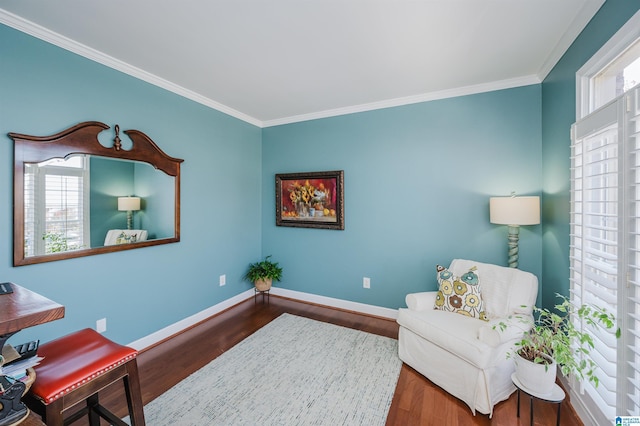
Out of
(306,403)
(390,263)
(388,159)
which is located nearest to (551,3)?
(388,159)

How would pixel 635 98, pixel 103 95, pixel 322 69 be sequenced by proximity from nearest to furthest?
pixel 635 98 → pixel 103 95 → pixel 322 69

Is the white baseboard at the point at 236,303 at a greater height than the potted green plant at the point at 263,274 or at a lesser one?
lesser

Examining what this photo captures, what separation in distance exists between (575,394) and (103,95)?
4.16 metres

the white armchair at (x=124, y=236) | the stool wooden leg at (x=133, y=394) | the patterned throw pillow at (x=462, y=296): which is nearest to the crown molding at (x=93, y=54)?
the white armchair at (x=124, y=236)

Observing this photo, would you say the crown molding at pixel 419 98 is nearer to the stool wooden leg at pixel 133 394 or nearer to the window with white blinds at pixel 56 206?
the window with white blinds at pixel 56 206

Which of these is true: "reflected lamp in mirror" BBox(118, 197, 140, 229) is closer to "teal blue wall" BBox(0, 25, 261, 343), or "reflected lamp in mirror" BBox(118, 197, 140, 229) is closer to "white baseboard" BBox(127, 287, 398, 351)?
"teal blue wall" BBox(0, 25, 261, 343)

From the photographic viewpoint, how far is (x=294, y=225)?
373cm

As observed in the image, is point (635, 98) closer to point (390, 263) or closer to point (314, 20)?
point (314, 20)

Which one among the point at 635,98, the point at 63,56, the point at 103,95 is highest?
the point at 63,56

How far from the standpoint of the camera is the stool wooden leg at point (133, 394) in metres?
1.39

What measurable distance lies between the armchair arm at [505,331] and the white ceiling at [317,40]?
6.61 ft

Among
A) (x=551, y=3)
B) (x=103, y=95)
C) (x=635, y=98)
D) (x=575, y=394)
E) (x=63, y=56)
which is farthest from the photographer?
(x=103, y=95)

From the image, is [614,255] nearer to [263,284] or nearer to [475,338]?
[475,338]

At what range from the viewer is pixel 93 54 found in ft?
6.93
